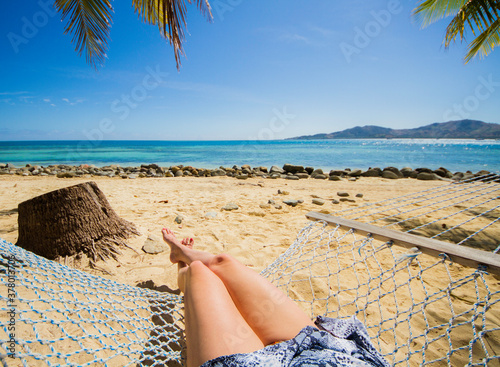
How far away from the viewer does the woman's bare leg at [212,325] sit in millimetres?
816

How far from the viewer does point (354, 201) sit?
4141 mm

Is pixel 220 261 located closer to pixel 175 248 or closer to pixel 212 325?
pixel 212 325

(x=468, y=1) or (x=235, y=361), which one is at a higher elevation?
(x=468, y=1)

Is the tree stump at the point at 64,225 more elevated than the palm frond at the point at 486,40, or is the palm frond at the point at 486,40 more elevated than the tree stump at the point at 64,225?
the palm frond at the point at 486,40

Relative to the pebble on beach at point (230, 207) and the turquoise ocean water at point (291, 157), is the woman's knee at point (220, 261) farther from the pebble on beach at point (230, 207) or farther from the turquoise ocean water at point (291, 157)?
the turquoise ocean water at point (291, 157)

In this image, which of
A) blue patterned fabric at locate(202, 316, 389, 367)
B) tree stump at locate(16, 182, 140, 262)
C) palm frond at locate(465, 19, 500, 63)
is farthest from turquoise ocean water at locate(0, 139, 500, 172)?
blue patterned fabric at locate(202, 316, 389, 367)

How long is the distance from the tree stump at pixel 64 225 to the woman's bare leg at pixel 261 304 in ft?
4.55

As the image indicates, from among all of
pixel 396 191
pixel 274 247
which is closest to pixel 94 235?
pixel 274 247

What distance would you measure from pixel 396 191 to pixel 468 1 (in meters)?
4.30

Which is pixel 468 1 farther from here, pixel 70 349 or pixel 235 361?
pixel 70 349

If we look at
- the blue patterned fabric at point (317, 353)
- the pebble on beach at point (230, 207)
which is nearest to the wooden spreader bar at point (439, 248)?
the blue patterned fabric at point (317, 353)

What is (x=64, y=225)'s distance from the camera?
1.91 metres

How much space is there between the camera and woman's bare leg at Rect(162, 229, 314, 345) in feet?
3.09

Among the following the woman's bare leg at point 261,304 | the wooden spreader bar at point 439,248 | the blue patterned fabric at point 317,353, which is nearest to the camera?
the blue patterned fabric at point 317,353
